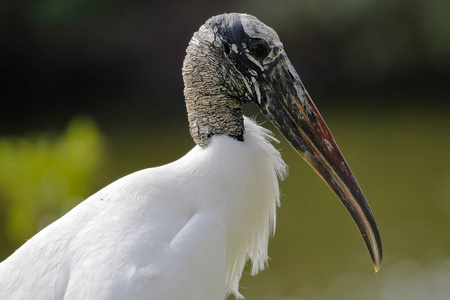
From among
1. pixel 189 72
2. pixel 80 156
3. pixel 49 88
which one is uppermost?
pixel 189 72

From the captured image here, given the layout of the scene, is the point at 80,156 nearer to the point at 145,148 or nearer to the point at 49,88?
the point at 145,148

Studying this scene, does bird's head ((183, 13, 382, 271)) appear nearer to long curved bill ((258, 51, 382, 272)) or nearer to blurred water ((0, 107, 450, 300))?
long curved bill ((258, 51, 382, 272))

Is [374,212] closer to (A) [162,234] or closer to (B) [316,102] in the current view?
(B) [316,102]

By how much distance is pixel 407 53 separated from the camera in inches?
489

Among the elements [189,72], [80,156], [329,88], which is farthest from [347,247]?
[329,88]

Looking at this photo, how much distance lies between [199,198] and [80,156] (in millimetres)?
1501

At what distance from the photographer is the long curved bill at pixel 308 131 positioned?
8.87ft

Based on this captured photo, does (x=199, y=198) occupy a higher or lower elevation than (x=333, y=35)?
higher

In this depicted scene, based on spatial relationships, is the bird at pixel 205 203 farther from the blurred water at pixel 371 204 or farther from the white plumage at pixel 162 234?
the blurred water at pixel 371 204

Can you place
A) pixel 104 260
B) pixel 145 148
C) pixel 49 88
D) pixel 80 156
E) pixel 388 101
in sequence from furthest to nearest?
1. pixel 49 88
2. pixel 388 101
3. pixel 145 148
4. pixel 80 156
5. pixel 104 260

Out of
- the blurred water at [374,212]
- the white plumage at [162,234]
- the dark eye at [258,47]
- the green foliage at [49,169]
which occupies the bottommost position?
the blurred water at [374,212]

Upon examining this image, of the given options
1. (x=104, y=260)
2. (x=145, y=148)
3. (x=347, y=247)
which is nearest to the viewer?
(x=104, y=260)

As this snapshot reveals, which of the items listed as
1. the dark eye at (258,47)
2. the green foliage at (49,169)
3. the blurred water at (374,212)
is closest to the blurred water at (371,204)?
the blurred water at (374,212)

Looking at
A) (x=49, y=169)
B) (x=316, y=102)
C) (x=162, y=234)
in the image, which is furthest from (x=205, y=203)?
(x=316, y=102)
